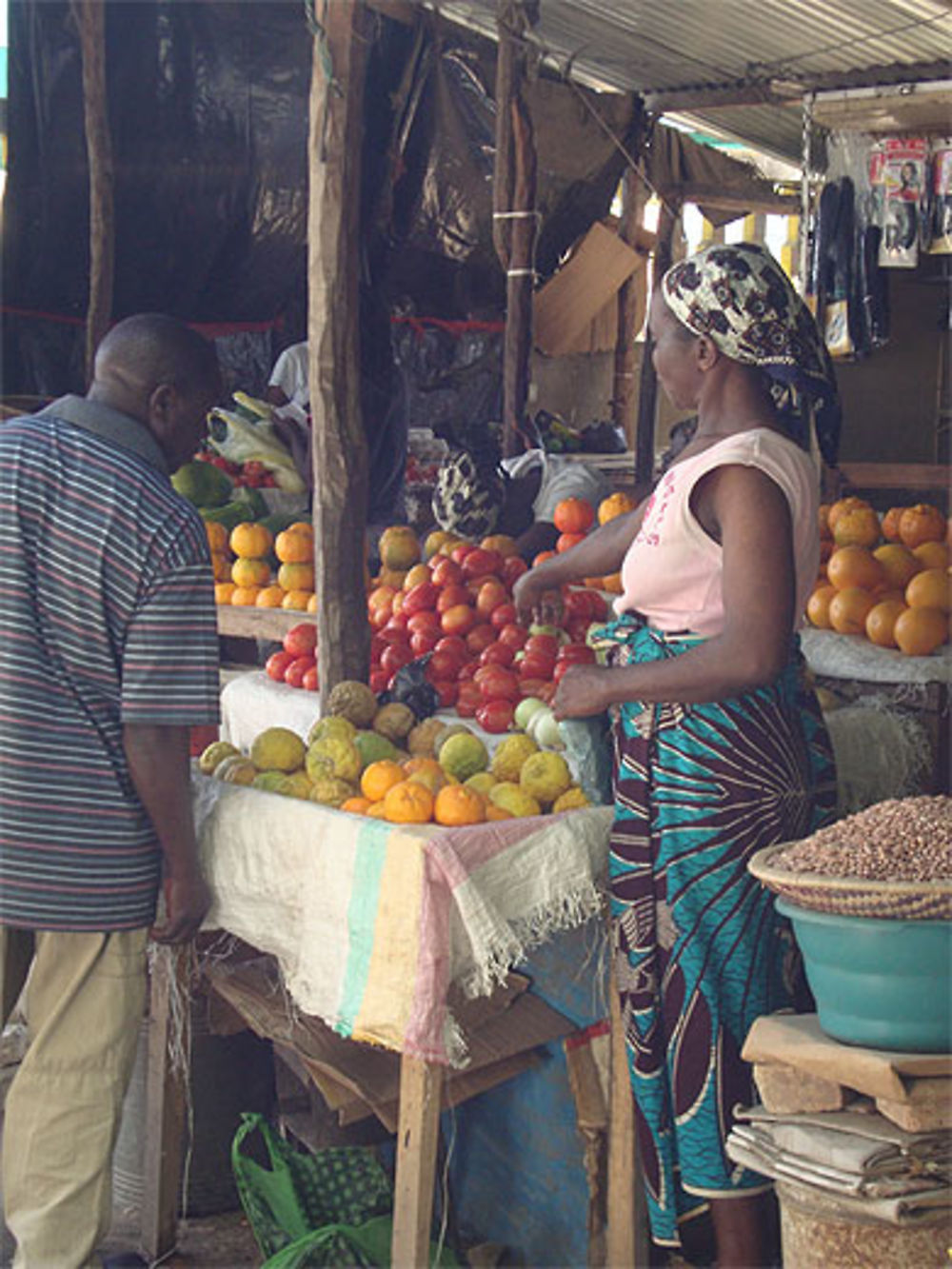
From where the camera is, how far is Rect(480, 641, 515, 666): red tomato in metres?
3.63

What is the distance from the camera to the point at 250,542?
505cm

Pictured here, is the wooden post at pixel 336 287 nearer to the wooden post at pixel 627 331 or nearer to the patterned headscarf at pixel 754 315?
the patterned headscarf at pixel 754 315

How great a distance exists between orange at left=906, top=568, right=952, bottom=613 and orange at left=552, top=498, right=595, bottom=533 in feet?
3.79

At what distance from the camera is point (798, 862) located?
6.55ft

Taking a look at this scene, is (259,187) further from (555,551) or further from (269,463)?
(555,551)

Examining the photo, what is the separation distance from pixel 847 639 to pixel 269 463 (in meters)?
3.20

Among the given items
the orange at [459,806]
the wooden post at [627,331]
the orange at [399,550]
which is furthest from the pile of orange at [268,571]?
the wooden post at [627,331]

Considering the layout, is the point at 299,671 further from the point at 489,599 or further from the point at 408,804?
the point at 408,804

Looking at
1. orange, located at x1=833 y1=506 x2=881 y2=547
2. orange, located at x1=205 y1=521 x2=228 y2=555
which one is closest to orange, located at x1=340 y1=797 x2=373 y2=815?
orange, located at x1=833 y1=506 x2=881 y2=547

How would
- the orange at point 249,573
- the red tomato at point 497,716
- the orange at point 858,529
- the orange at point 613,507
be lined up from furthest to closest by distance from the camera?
the orange at point 249,573
the orange at point 613,507
the orange at point 858,529
the red tomato at point 497,716

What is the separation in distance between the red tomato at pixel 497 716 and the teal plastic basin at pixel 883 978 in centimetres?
147

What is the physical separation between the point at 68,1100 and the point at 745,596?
168 centimetres

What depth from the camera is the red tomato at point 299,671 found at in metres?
4.07

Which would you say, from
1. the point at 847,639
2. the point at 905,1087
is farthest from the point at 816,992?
the point at 847,639
